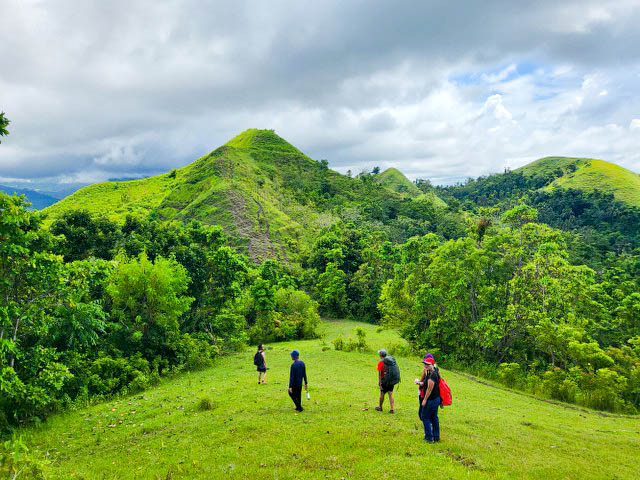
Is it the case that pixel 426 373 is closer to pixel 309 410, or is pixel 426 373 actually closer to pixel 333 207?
pixel 309 410

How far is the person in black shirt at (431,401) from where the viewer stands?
368 inches

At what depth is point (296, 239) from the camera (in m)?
85.9

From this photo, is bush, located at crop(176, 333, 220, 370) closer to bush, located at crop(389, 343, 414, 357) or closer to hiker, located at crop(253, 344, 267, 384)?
hiker, located at crop(253, 344, 267, 384)

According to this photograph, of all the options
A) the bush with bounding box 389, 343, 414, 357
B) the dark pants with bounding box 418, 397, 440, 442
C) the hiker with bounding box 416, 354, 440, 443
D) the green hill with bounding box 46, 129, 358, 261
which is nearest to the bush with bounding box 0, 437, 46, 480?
the hiker with bounding box 416, 354, 440, 443

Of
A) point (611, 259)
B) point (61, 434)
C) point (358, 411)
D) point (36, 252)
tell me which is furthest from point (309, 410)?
point (611, 259)

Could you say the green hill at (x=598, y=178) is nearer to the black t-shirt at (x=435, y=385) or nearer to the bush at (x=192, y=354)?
the bush at (x=192, y=354)

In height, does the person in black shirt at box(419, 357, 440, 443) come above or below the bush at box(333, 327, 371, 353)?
above

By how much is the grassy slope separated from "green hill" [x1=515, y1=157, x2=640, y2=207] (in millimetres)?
148718

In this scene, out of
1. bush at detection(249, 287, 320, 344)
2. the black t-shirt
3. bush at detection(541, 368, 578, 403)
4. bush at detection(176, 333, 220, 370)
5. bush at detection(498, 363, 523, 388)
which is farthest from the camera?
bush at detection(249, 287, 320, 344)

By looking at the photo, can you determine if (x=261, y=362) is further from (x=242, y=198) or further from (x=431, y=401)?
(x=242, y=198)

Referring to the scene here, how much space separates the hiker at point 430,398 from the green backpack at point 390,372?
5.44 ft

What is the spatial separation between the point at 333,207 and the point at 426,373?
10428 centimetres

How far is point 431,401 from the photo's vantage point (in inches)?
371

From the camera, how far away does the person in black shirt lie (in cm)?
935
